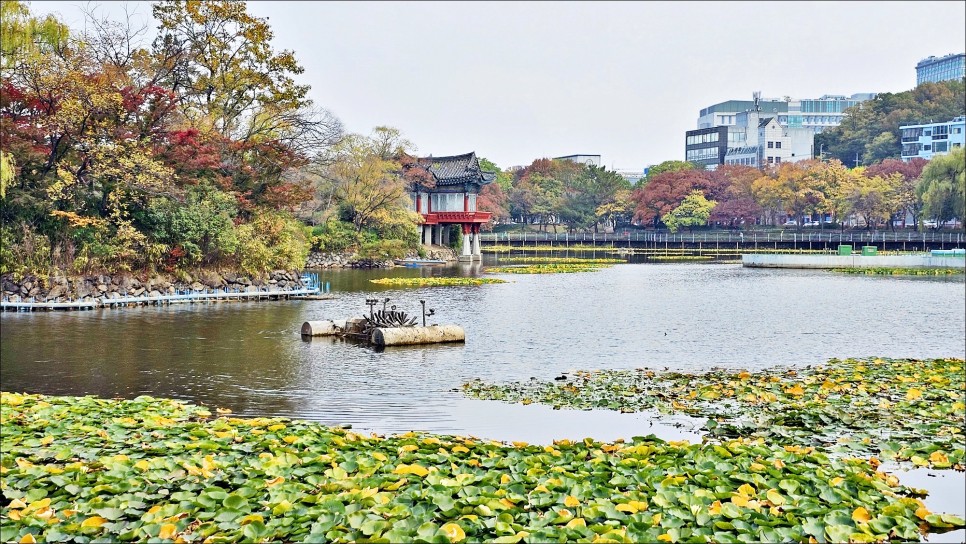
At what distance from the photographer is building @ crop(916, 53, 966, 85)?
13975cm

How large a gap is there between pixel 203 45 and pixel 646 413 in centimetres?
2899

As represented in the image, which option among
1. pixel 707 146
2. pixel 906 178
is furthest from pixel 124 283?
pixel 707 146

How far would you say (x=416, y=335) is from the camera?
68.7 feet

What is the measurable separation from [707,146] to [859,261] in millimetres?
76009

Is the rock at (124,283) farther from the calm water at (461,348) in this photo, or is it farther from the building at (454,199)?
the building at (454,199)

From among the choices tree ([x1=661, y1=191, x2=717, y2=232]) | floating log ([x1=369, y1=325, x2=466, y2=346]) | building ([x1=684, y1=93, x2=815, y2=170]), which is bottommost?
floating log ([x1=369, y1=325, x2=466, y2=346])

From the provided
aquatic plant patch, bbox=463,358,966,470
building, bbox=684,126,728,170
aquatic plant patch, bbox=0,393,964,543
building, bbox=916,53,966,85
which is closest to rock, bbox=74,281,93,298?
aquatic plant patch, bbox=463,358,966,470

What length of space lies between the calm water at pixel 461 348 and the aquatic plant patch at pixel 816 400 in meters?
0.58

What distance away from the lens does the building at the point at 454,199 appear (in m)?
64.8

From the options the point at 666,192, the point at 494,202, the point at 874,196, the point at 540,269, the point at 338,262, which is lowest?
the point at 540,269

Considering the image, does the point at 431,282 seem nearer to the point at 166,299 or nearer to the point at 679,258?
the point at 166,299

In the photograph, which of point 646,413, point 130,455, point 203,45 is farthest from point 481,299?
point 130,455

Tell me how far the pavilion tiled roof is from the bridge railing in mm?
19399

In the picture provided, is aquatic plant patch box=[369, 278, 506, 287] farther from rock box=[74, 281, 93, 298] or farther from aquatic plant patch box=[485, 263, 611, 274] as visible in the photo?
rock box=[74, 281, 93, 298]
